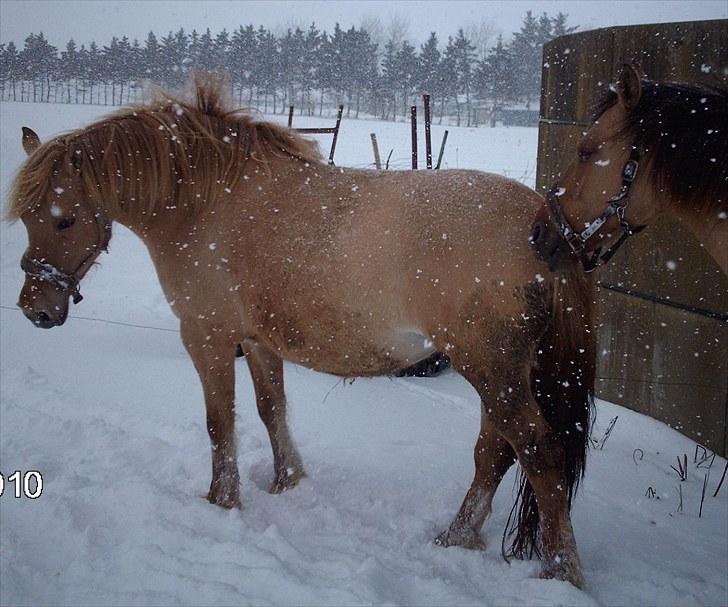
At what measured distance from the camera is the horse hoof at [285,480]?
11.5 ft

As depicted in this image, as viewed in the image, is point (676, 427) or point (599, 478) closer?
point (599, 478)

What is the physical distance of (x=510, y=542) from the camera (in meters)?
3.00

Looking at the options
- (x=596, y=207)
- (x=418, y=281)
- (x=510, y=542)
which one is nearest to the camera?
(x=596, y=207)

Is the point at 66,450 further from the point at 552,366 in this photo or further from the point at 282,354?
the point at 552,366

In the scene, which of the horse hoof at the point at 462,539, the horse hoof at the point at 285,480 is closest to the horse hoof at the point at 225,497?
the horse hoof at the point at 285,480

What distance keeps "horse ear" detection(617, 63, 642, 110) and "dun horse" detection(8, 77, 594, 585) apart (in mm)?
570

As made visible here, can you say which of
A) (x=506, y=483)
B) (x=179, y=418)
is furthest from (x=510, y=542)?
(x=179, y=418)

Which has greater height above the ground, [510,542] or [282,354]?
[282,354]

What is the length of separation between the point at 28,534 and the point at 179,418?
68.4 inches

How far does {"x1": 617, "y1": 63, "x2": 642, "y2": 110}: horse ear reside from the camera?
6.84ft

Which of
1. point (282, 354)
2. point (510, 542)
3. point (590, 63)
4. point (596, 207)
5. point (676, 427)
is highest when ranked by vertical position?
point (590, 63)

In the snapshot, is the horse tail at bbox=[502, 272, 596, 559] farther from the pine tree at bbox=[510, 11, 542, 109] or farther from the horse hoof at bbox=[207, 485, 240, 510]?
the pine tree at bbox=[510, 11, 542, 109]

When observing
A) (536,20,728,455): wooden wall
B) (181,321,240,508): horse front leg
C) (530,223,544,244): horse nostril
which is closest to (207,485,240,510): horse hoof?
(181,321,240,508): horse front leg

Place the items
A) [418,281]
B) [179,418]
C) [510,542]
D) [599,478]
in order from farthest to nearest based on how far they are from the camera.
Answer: [179,418] < [599,478] < [510,542] < [418,281]
